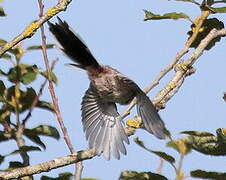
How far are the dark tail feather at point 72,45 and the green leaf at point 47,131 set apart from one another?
1.74ft

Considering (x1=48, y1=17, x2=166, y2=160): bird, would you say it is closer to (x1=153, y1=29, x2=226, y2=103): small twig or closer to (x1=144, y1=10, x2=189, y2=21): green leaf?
(x1=153, y1=29, x2=226, y2=103): small twig

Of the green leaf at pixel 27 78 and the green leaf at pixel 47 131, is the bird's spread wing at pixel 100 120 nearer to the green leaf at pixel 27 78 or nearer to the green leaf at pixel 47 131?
the green leaf at pixel 47 131

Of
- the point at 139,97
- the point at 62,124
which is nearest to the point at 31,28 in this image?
the point at 62,124

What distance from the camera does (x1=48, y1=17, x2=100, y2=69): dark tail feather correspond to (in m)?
4.24

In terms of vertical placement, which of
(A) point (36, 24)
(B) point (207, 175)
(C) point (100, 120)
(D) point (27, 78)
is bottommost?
(B) point (207, 175)

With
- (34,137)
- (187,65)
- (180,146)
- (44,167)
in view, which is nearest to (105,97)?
(34,137)

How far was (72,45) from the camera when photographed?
14.4 feet

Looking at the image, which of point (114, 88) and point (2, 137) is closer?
point (2, 137)

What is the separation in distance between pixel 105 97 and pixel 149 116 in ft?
2.87

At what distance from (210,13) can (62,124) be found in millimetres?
1331

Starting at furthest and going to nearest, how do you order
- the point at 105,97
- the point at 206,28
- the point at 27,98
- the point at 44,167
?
the point at 105,97, the point at 27,98, the point at 206,28, the point at 44,167

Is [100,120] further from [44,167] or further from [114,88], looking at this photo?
[44,167]

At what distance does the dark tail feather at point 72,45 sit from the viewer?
13.9 ft

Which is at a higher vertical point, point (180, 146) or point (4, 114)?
point (4, 114)
